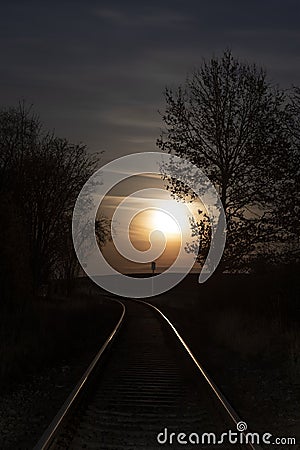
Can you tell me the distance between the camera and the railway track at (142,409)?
331 inches

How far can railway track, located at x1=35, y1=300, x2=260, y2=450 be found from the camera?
841cm

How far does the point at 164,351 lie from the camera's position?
60.5 ft

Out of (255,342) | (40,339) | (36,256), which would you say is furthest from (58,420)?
(36,256)

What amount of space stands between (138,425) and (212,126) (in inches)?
900

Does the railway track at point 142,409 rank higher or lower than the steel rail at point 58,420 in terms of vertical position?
lower

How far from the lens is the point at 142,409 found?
10.3 m

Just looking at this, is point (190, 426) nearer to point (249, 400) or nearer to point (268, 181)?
point (249, 400)

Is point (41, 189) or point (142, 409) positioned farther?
point (41, 189)

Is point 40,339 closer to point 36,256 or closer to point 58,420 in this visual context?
point 58,420

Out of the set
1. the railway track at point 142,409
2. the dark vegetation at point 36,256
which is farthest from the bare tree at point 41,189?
the railway track at point 142,409

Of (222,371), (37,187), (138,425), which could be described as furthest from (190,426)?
(37,187)

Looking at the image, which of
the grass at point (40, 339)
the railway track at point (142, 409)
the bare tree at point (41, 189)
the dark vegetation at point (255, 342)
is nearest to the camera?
the railway track at point (142, 409)

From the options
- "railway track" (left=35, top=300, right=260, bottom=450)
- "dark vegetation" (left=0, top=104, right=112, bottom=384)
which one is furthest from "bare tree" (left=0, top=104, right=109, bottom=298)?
"railway track" (left=35, top=300, right=260, bottom=450)

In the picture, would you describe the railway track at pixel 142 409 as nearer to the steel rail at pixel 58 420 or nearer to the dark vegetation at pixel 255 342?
the steel rail at pixel 58 420
